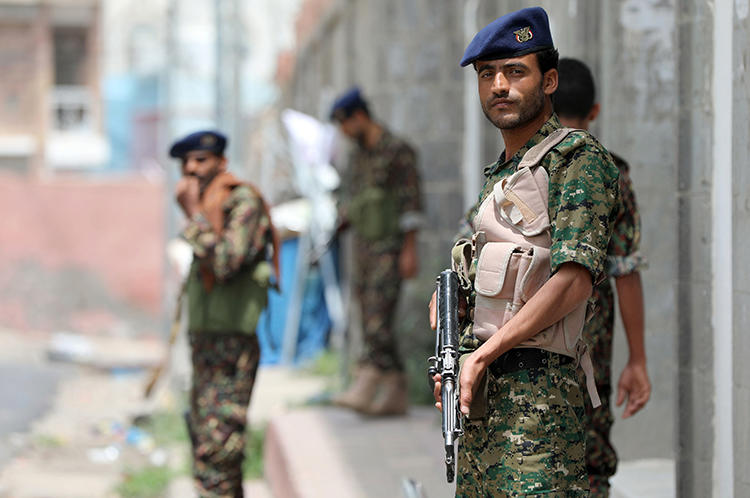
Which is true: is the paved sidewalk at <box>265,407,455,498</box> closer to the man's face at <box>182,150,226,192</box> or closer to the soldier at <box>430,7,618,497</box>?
the man's face at <box>182,150,226,192</box>

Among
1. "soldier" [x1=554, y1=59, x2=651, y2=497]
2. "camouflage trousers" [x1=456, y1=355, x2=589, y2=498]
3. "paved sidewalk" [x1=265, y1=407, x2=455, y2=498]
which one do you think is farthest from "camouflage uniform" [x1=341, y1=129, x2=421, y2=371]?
"camouflage trousers" [x1=456, y1=355, x2=589, y2=498]

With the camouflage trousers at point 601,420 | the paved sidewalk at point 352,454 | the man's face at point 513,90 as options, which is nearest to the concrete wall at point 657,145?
the camouflage trousers at point 601,420

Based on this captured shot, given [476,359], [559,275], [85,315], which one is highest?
[559,275]

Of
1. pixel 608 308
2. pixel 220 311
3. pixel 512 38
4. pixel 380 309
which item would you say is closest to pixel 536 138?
pixel 512 38

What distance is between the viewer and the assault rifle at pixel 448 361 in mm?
2549

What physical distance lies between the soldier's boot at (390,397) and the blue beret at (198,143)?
7.99 feet

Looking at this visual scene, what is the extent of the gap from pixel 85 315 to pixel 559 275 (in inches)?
644

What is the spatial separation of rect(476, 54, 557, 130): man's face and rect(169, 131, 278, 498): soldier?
209 centimetres

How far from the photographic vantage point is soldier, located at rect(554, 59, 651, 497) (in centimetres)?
342

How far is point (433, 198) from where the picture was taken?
790 cm

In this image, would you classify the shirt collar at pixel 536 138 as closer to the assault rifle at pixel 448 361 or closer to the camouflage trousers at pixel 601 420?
the assault rifle at pixel 448 361

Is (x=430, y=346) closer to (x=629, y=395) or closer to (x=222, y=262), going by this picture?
(x=222, y=262)

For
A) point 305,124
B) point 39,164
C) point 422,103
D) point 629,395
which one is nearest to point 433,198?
point 422,103

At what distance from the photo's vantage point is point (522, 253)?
104 inches
